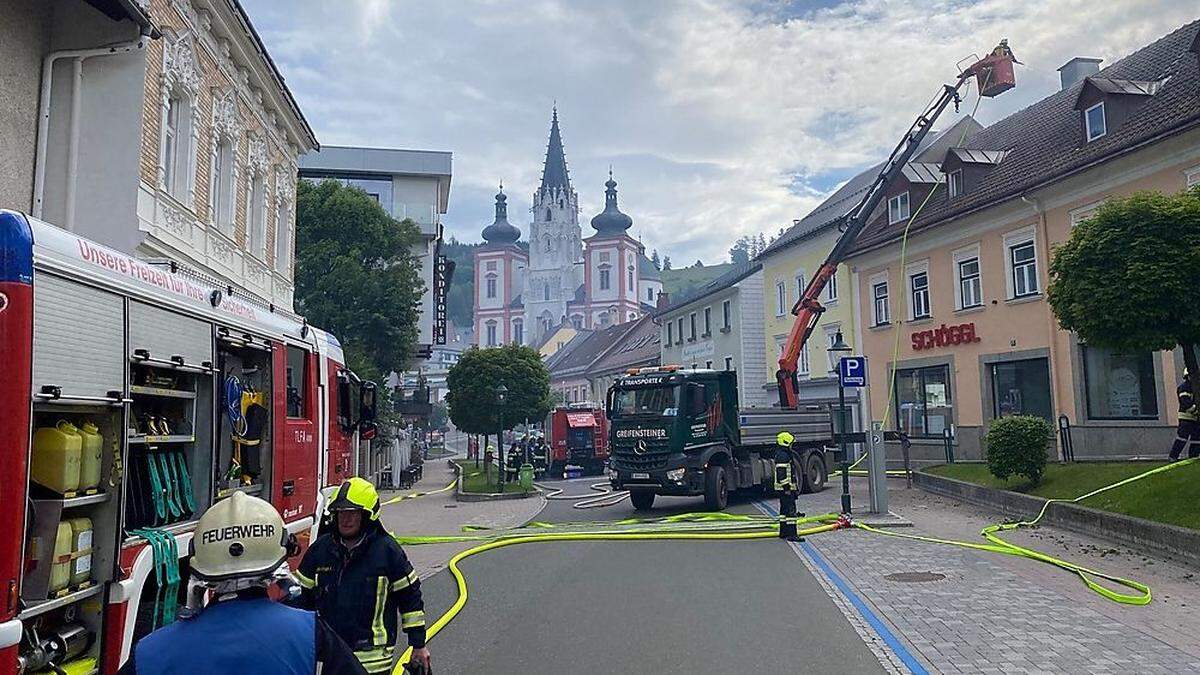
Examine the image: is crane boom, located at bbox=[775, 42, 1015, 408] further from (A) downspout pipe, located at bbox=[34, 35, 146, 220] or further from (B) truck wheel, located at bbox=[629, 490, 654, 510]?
(A) downspout pipe, located at bbox=[34, 35, 146, 220]

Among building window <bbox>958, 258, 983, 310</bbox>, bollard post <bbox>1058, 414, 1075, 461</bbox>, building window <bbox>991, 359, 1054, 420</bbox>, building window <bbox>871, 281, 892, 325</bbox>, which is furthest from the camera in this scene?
building window <bbox>871, 281, 892, 325</bbox>

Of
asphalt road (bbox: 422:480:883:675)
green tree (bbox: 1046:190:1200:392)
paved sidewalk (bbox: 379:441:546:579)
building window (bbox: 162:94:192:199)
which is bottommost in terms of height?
paved sidewalk (bbox: 379:441:546:579)

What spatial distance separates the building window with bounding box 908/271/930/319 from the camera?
2887 cm

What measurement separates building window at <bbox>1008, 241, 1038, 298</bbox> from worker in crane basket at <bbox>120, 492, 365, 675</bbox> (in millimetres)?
24371

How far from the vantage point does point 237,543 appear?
2869 millimetres

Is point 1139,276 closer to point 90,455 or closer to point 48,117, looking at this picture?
point 90,455

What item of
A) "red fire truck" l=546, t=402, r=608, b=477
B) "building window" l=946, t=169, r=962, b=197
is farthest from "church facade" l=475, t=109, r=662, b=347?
"building window" l=946, t=169, r=962, b=197

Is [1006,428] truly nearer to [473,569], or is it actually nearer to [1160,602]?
[1160,602]

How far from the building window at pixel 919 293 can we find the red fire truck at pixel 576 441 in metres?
14.4

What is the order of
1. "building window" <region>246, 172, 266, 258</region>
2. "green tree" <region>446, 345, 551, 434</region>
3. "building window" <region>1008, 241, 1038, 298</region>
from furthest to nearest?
"green tree" <region>446, 345, 551, 434</region> < "building window" <region>1008, 241, 1038, 298</region> < "building window" <region>246, 172, 266, 258</region>

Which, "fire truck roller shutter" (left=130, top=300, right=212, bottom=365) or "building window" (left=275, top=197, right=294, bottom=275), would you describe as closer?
"fire truck roller shutter" (left=130, top=300, right=212, bottom=365)

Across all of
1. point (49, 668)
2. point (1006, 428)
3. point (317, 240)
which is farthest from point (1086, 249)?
point (317, 240)

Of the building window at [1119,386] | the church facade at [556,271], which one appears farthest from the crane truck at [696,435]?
the church facade at [556,271]

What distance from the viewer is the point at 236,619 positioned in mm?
2725
